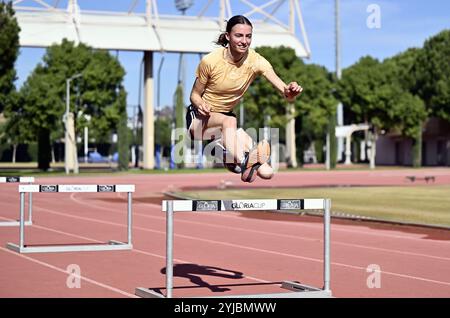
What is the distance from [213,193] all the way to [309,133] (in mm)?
69473

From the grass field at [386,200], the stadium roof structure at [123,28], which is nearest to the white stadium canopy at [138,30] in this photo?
the stadium roof structure at [123,28]

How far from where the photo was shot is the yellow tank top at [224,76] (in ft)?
28.9

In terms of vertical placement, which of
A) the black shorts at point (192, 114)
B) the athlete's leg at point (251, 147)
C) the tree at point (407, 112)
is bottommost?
the athlete's leg at point (251, 147)

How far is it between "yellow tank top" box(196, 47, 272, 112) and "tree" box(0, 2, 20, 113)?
160 feet

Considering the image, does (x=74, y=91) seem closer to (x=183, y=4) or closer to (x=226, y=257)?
(x=183, y=4)

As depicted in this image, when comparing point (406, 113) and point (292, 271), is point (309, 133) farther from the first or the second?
point (292, 271)

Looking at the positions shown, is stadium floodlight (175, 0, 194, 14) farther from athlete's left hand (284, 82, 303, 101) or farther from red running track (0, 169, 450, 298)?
athlete's left hand (284, 82, 303, 101)

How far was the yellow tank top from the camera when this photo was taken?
880 centimetres

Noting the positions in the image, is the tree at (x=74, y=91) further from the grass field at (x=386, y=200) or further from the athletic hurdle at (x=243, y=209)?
the athletic hurdle at (x=243, y=209)

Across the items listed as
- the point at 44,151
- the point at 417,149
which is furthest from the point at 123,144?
the point at 417,149

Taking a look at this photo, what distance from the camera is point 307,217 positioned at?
2347 centimetres

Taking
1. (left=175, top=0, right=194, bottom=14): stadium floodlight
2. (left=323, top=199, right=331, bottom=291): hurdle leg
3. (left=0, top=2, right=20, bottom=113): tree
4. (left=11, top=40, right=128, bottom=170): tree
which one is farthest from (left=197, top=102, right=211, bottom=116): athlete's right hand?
(left=175, top=0, right=194, bottom=14): stadium floodlight

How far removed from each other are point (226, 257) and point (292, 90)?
19.2ft

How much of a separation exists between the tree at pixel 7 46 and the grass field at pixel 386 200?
2534cm
